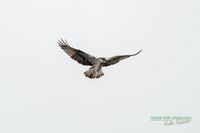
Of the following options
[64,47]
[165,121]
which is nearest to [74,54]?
[64,47]

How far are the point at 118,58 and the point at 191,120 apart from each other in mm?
3792

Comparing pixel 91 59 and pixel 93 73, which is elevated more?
pixel 91 59

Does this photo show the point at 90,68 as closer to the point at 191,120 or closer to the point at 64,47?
the point at 64,47

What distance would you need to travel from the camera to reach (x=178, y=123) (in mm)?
21672

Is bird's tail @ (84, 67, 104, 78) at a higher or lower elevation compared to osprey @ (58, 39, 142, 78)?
lower

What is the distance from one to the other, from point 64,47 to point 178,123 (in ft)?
12.3

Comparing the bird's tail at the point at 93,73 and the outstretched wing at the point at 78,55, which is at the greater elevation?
the outstretched wing at the point at 78,55

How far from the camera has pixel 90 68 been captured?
63.0 ft

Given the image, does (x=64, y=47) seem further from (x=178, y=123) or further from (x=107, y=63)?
(x=178, y=123)

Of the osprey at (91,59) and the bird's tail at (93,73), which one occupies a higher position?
the osprey at (91,59)

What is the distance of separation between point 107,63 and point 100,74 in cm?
36

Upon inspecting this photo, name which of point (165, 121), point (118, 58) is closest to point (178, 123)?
point (165, 121)

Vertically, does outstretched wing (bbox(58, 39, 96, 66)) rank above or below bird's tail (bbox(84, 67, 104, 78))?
above

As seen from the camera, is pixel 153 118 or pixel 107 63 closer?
pixel 107 63
